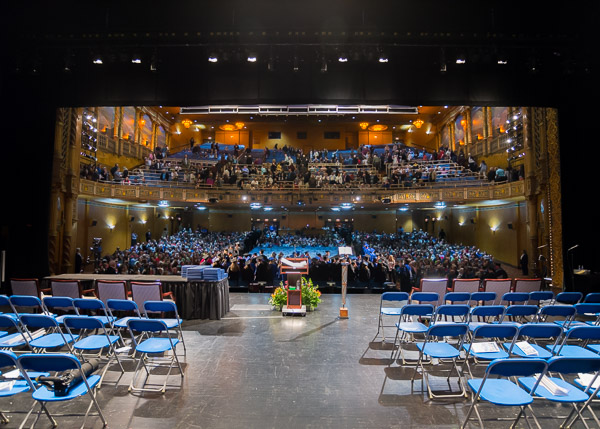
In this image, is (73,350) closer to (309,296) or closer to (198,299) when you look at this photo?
(198,299)

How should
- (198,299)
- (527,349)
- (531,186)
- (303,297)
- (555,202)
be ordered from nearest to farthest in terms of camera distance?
(527,349)
(198,299)
(303,297)
(555,202)
(531,186)

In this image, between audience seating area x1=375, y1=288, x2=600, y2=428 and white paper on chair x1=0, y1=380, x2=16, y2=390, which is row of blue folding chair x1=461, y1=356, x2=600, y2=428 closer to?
audience seating area x1=375, y1=288, x2=600, y2=428

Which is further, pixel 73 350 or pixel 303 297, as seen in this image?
pixel 303 297

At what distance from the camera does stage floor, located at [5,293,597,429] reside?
11.8ft

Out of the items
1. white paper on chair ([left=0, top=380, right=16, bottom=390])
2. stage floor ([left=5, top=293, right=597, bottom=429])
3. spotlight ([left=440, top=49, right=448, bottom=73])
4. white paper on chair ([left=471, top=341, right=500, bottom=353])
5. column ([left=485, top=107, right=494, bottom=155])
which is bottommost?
stage floor ([left=5, top=293, right=597, bottom=429])

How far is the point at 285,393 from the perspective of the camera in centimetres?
420

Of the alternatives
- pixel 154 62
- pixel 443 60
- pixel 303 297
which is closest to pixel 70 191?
pixel 154 62

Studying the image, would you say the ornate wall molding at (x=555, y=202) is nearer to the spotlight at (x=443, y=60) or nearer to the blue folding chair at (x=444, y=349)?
the spotlight at (x=443, y=60)

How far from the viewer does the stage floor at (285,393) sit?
11.8ft

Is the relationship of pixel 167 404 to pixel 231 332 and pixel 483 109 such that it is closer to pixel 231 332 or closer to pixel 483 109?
pixel 231 332

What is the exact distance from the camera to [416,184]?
20.7 metres

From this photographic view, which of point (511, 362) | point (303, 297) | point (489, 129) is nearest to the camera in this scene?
point (511, 362)

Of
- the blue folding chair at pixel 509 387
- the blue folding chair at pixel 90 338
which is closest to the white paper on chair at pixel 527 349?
the blue folding chair at pixel 509 387

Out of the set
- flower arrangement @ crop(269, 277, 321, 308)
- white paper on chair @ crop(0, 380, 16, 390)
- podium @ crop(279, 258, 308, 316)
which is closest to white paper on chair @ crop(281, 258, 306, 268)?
podium @ crop(279, 258, 308, 316)
